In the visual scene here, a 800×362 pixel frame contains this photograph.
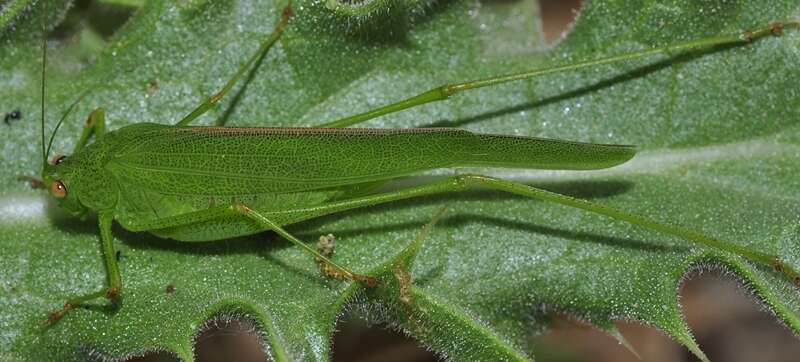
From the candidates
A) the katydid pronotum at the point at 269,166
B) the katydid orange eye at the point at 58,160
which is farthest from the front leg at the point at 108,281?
the katydid orange eye at the point at 58,160

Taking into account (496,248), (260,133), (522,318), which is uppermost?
(260,133)

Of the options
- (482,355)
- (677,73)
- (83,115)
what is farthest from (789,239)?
(83,115)

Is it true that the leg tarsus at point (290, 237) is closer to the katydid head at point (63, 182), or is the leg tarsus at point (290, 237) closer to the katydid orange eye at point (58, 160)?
the katydid head at point (63, 182)

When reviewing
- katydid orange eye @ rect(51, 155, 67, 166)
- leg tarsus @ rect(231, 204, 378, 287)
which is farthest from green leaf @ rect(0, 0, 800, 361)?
katydid orange eye @ rect(51, 155, 67, 166)

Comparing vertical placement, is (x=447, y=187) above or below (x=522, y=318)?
above

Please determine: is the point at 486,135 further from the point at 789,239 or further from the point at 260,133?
the point at 789,239

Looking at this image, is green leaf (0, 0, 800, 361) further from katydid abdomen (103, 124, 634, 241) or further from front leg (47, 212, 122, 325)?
katydid abdomen (103, 124, 634, 241)
